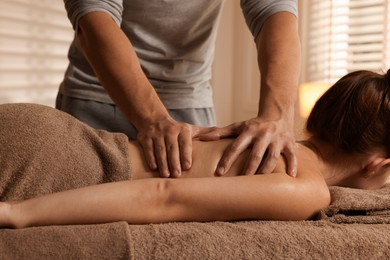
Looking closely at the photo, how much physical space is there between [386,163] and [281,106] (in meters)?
0.32

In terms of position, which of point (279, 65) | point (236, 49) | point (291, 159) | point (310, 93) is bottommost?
point (310, 93)

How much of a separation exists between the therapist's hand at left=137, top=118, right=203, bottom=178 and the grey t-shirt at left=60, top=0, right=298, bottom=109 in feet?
1.79

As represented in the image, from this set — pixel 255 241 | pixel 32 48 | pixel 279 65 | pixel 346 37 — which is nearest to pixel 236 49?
pixel 346 37

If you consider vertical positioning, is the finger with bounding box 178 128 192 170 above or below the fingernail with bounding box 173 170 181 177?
above

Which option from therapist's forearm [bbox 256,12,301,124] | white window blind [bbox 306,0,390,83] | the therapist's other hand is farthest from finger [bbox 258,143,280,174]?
white window blind [bbox 306,0,390,83]

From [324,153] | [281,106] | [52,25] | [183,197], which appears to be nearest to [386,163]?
[324,153]

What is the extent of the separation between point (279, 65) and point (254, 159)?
39cm

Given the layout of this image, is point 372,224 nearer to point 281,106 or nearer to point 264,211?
point 264,211

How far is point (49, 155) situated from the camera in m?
1.31

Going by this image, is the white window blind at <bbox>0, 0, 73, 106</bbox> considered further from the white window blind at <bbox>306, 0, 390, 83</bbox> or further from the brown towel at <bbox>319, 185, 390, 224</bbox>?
the brown towel at <bbox>319, 185, 390, 224</bbox>

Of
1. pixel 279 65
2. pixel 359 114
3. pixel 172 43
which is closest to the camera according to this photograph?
pixel 359 114

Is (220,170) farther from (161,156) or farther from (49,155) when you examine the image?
(49,155)

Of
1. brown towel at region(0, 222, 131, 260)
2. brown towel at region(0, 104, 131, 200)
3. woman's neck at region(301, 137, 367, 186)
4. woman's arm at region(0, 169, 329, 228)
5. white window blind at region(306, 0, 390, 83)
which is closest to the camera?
brown towel at region(0, 222, 131, 260)

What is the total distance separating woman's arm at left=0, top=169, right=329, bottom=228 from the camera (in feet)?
3.76
